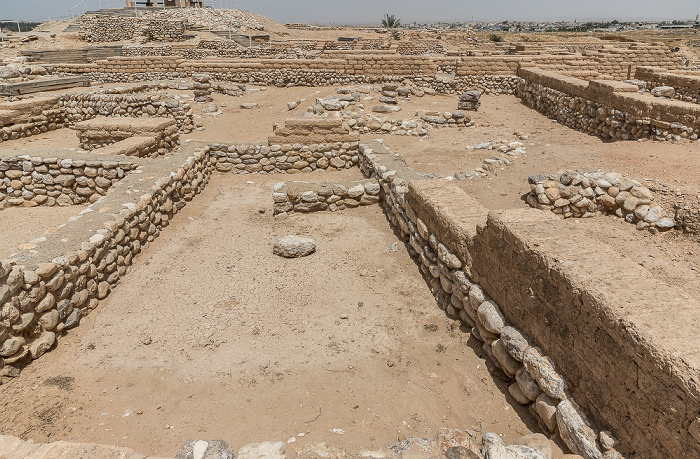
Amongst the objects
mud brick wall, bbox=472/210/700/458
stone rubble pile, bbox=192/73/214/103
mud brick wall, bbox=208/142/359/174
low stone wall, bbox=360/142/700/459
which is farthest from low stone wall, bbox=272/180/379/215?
stone rubble pile, bbox=192/73/214/103

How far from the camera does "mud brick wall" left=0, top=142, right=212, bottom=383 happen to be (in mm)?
4266

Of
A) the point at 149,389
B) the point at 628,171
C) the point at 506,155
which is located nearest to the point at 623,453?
the point at 149,389

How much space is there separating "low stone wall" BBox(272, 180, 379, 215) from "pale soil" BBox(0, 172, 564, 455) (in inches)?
61.3

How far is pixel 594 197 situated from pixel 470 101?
333 inches

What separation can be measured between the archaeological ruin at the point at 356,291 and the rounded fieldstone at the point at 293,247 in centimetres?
3

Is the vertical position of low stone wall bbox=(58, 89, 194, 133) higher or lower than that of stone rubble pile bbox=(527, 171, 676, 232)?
higher

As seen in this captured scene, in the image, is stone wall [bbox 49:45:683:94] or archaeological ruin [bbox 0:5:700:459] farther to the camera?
stone wall [bbox 49:45:683:94]

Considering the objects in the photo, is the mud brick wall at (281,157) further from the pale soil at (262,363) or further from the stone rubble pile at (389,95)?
the stone rubble pile at (389,95)

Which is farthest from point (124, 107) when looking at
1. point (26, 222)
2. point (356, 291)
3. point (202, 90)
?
point (356, 291)

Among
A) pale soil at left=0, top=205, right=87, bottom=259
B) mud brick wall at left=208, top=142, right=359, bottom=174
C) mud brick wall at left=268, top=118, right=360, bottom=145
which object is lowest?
pale soil at left=0, top=205, right=87, bottom=259

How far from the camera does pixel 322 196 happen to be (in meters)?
8.09

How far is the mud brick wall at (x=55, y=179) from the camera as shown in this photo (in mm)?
8539

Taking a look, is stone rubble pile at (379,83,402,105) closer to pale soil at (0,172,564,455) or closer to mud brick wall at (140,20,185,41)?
pale soil at (0,172,564,455)

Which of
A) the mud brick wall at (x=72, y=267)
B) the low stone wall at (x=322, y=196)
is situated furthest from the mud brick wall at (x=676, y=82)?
the mud brick wall at (x=72, y=267)
